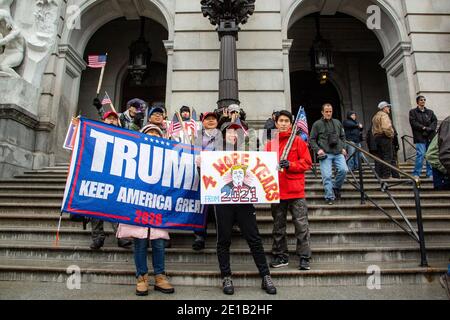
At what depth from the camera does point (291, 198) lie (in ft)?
13.4

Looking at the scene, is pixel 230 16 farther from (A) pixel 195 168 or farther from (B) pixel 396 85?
(B) pixel 396 85

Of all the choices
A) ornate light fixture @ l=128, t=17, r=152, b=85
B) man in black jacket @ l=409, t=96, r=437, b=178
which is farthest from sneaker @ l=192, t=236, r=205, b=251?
ornate light fixture @ l=128, t=17, r=152, b=85

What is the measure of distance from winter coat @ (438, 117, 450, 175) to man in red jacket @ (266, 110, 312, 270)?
1507mm

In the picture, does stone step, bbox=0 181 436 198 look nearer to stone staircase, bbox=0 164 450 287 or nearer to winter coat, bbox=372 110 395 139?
stone staircase, bbox=0 164 450 287

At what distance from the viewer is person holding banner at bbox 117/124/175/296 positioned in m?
3.47

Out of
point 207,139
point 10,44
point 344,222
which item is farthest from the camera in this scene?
point 10,44

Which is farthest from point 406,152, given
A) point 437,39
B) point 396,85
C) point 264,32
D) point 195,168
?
point 195,168

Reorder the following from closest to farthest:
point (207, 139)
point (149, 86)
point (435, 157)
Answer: point (435, 157) → point (207, 139) → point (149, 86)

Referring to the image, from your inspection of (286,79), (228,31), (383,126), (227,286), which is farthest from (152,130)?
(286,79)

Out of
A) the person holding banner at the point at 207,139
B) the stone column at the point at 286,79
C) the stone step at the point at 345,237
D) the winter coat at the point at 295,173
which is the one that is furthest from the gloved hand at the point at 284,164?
the stone column at the point at 286,79

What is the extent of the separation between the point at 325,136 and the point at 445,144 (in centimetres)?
279

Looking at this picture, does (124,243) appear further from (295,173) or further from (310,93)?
(310,93)

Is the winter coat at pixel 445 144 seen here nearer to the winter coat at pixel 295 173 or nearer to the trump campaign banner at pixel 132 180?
the winter coat at pixel 295 173

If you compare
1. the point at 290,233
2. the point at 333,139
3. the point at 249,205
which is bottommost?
the point at 290,233
